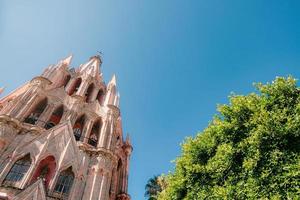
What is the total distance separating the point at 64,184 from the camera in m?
18.6

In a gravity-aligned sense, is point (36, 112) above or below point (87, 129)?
above

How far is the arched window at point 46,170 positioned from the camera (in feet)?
59.6

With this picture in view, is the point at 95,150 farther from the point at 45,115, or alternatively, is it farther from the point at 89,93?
Answer: the point at 89,93

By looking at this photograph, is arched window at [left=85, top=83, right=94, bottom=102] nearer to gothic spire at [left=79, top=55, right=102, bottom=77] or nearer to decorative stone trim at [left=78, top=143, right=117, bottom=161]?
gothic spire at [left=79, top=55, right=102, bottom=77]

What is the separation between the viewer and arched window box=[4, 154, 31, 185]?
1702 centimetres

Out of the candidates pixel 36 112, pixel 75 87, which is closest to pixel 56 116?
pixel 36 112

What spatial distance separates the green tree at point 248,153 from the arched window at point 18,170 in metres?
11.0

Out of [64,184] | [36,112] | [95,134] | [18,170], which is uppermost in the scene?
[36,112]

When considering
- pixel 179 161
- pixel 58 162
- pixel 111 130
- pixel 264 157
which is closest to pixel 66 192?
pixel 58 162

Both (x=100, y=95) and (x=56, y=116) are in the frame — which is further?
(x=100, y=95)

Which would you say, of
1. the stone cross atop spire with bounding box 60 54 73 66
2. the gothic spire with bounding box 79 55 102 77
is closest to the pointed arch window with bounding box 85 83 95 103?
the gothic spire with bounding box 79 55 102 77

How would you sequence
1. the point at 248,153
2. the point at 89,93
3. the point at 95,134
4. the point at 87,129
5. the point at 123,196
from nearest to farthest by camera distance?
1. the point at 248,153
2. the point at 87,129
3. the point at 123,196
4. the point at 95,134
5. the point at 89,93

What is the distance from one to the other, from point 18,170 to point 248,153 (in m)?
15.6

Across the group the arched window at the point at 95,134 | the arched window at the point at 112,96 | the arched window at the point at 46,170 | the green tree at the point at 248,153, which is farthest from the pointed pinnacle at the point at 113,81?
the green tree at the point at 248,153
